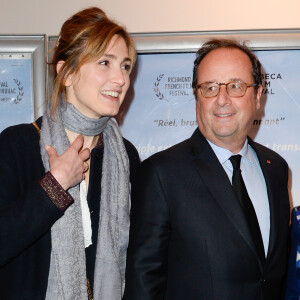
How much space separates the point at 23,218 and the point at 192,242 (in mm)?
624

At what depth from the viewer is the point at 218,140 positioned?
2.04 m

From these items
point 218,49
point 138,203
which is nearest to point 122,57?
point 218,49

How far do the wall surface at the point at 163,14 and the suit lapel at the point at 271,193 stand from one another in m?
0.90

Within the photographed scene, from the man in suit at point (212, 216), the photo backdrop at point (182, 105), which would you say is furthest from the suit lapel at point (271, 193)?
the photo backdrop at point (182, 105)

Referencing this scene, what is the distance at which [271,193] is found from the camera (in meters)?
2.02

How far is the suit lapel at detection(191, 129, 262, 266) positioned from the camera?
6.07ft

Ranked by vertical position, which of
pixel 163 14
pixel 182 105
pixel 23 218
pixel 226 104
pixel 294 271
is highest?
pixel 163 14

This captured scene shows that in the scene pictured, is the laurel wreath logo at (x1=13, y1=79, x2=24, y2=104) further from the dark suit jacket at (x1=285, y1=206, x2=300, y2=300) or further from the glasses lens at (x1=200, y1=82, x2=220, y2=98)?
the dark suit jacket at (x1=285, y1=206, x2=300, y2=300)

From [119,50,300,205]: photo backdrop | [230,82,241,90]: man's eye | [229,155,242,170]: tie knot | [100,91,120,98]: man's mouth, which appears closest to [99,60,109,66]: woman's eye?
[100,91,120,98]: man's mouth

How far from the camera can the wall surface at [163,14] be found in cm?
276

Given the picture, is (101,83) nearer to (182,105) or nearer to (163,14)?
(182,105)

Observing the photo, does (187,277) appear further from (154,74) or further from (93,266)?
(154,74)

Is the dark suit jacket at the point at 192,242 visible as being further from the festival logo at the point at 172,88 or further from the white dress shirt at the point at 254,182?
the festival logo at the point at 172,88

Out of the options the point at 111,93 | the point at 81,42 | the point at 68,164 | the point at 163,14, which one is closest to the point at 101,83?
the point at 111,93
